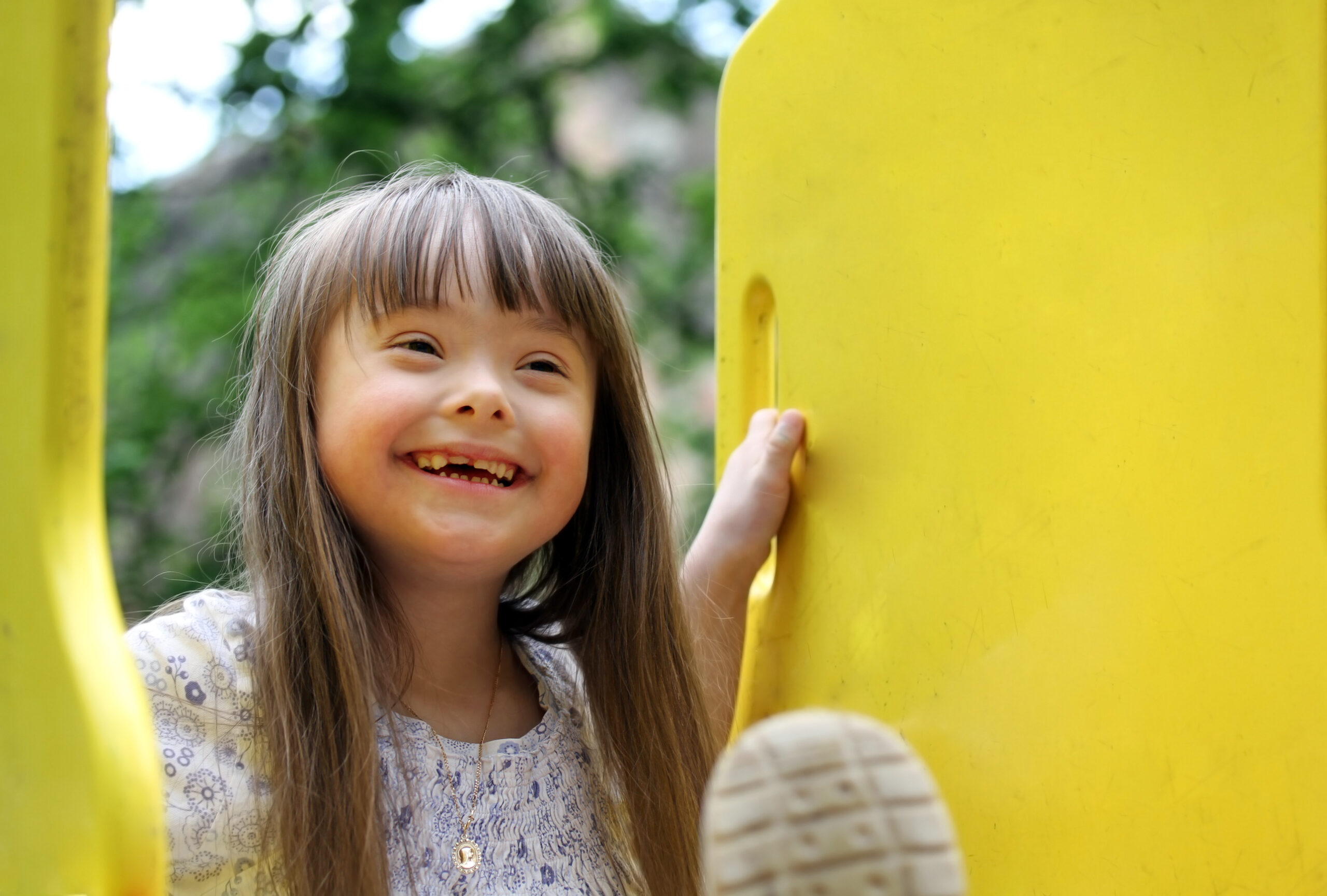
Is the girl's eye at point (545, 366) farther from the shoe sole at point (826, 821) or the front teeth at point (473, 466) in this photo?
the shoe sole at point (826, 821)

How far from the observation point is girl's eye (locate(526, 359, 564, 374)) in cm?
123

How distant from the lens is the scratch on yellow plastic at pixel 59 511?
2.28ft

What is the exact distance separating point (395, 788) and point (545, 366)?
0.40 metres

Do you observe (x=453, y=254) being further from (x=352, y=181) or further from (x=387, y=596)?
(x=352, y=181)

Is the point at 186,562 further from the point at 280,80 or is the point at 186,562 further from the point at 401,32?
the point at 401,32

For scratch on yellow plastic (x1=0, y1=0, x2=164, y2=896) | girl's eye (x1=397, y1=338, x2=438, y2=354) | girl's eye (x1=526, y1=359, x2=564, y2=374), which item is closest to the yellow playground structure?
scratch on yellow plastic (x1=0, y1=0, x2=164, y2=896)

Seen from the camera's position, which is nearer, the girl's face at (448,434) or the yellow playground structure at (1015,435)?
the yellow playground structure at (1015,435)

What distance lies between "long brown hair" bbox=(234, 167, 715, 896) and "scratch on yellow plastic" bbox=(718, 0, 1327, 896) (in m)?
0.15

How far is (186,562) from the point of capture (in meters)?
3.99

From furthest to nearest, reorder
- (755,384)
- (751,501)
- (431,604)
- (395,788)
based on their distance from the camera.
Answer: (755,384) < (751,501) < (431,604) < (395,788)

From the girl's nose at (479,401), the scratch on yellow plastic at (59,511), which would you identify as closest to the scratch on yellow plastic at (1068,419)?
the girl's nose at (479,401)

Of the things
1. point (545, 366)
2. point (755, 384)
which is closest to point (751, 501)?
point (755, 384)

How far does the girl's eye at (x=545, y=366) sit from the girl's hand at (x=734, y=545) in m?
0.25

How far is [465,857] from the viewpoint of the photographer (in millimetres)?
1156
